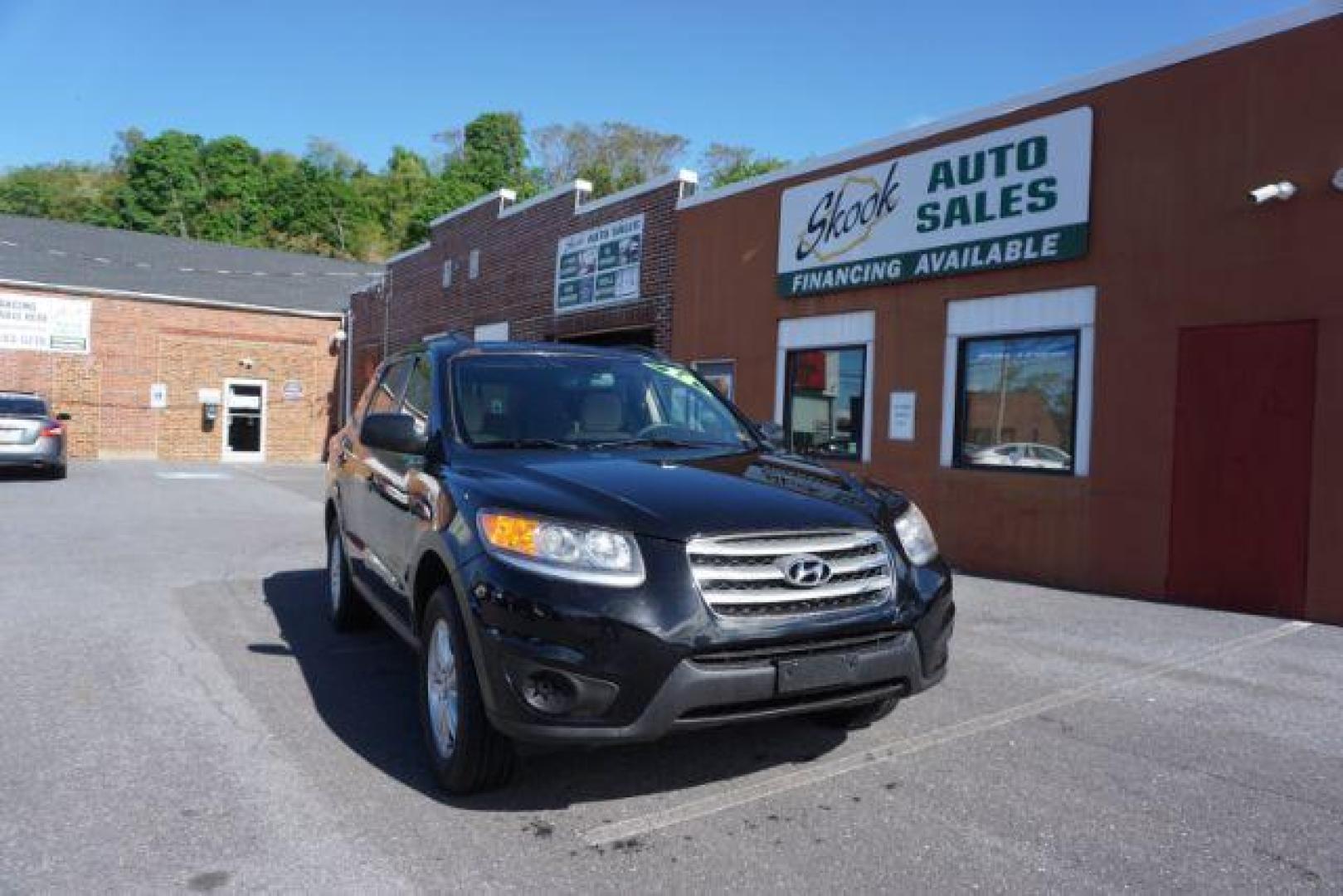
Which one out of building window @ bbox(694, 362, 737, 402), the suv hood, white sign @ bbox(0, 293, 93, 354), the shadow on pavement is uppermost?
white sign @ bbox(0, 293, 93, 354)

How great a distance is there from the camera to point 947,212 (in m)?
10.2

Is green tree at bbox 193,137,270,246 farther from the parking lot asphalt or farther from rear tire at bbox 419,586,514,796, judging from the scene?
rear tire at bbox 419,586,514,796

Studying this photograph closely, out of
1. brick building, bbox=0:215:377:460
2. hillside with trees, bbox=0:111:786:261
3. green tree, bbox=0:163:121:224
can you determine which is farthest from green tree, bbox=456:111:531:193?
brick building, bbox=0:215:377:460

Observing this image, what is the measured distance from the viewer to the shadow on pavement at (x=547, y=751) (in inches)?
145

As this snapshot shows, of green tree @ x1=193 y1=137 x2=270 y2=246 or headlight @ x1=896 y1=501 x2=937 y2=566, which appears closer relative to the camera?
headlight @ x1=896 y1=501 x2=937 y2=566

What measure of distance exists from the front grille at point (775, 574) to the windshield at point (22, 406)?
18.0 metres

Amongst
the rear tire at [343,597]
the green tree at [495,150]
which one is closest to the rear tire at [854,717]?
the rear tire at [343,597]

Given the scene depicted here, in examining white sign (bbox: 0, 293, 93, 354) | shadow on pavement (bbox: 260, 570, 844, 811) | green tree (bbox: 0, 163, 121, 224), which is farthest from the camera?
green tree (bbox: 0, 163, 121, 224)

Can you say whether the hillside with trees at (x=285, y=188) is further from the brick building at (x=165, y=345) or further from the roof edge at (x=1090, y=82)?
the roof edge at (x=1090, y=82)

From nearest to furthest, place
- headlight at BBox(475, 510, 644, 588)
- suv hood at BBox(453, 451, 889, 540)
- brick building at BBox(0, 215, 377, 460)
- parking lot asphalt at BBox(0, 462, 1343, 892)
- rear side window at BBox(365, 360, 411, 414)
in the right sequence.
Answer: parking lot asphalt at BBox(0, 462, 1343, 892) < headlight at BBox(475, 510, 644, 588) < suv hood at BBox(453, 451, 889, 540) < rear side window at BBox(365, 360, 411, 414) < brick building at BBox(0, 215, 377, 460)

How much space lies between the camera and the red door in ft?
24.8

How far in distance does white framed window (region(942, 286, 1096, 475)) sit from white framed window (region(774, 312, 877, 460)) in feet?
3.75

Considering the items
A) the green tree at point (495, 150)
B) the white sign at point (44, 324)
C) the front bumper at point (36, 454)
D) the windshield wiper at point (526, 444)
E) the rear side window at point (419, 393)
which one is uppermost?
the green tree at point (495, 150)

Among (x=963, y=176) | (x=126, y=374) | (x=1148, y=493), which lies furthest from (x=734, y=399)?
(x=126, y=374)
